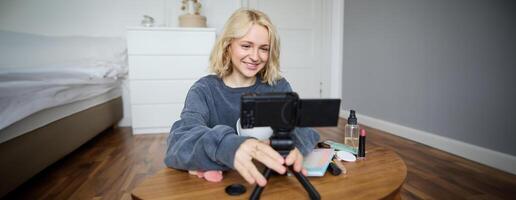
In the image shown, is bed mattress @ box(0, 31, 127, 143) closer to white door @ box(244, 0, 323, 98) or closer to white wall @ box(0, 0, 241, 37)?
white wall @ box(0, 0, 241, 37)

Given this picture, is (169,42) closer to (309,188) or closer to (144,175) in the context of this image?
(144,175)

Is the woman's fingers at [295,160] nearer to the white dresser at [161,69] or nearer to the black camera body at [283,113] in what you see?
the black camera body at [283,113]

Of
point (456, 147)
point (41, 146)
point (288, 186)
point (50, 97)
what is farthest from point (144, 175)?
point (456, 147)

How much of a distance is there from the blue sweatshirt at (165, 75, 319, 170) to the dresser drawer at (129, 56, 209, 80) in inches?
67.6

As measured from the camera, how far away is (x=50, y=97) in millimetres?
1404

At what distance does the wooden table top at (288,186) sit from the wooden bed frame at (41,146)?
904 mm

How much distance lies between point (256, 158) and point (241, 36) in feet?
1.36

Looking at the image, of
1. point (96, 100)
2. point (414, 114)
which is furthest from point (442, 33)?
point (96, 100)

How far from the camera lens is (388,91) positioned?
8.22 feet

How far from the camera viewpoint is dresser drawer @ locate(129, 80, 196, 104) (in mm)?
2510

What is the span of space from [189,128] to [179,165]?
77 mm

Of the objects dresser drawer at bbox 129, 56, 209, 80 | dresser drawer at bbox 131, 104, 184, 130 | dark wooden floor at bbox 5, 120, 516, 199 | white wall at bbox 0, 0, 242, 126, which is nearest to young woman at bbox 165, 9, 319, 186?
dark wooden floor at bbox 5, 120, 516, 199

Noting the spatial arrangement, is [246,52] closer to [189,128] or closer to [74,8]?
[189,128]

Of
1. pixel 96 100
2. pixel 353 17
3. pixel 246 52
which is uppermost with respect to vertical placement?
pixel 353 17
